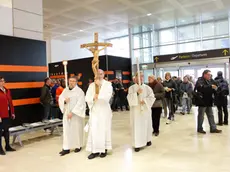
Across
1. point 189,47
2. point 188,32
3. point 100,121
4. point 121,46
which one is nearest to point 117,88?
point 189,47

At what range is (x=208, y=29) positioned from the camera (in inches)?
494

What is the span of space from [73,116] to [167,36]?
34.9 ft

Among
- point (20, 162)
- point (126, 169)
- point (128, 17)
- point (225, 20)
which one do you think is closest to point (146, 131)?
point (126, 169)

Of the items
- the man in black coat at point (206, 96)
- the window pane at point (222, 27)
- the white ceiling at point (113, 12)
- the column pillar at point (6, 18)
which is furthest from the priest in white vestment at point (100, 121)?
the window pane at point (222, 27)

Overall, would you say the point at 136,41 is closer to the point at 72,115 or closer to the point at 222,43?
the point at 222,43

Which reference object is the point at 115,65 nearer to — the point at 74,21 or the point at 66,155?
the point at 74,21

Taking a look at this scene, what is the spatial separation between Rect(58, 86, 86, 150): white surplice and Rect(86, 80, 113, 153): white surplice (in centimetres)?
33

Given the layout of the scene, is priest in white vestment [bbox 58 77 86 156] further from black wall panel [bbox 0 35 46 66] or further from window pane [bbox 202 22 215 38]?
window pane [bbox 202 22 215 38]

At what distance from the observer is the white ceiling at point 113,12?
896cm

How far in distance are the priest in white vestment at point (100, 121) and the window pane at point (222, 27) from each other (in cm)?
1004

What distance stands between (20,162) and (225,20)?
1173cm

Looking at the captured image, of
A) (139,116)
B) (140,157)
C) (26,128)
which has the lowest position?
(140,157)

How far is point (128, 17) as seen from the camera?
10.9m

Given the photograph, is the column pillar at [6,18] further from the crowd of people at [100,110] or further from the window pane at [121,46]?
the window pane at [121,46]
